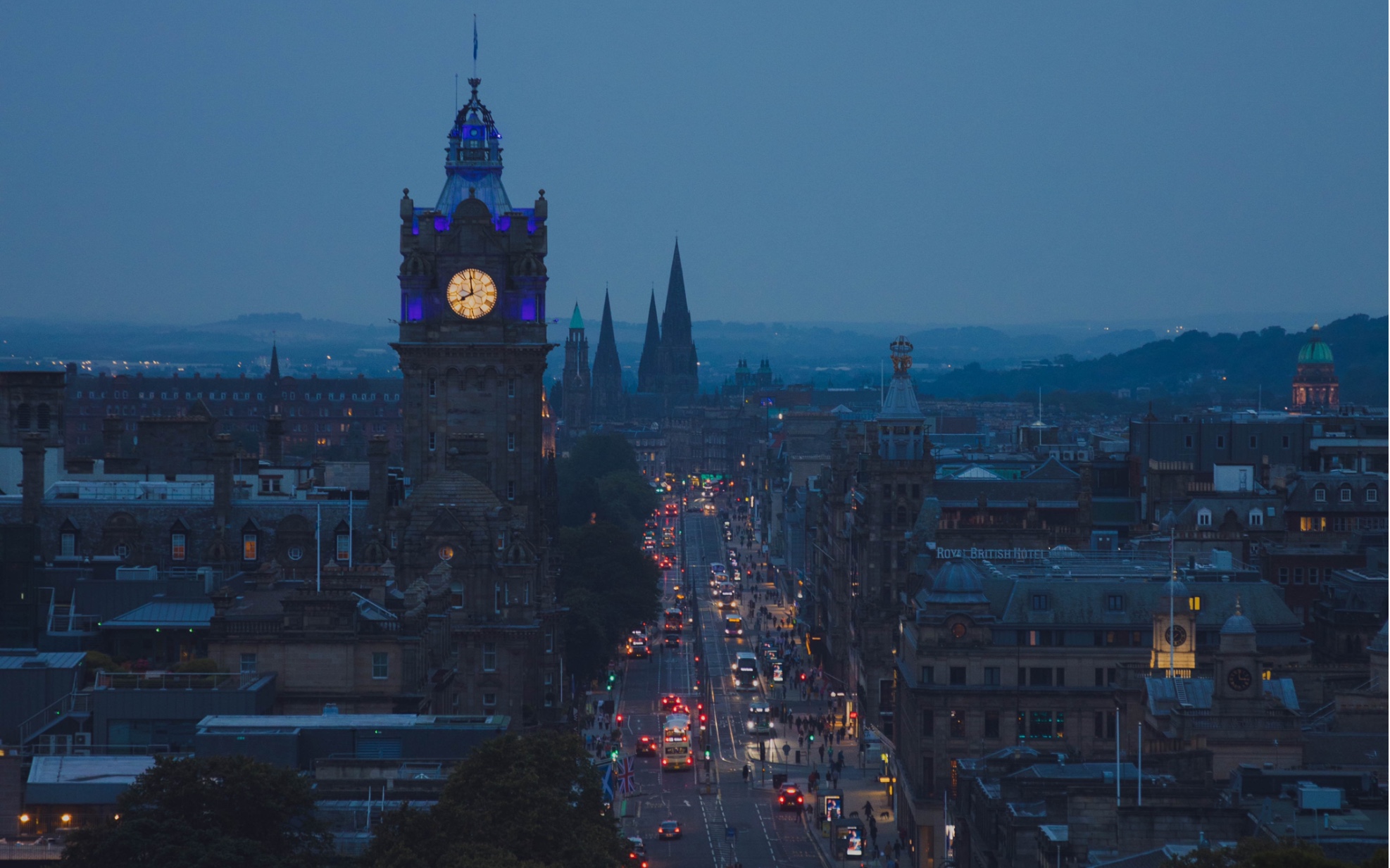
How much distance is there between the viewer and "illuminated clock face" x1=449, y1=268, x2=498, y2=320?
463 ft

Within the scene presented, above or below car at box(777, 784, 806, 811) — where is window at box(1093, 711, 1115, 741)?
above

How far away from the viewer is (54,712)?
94.0m

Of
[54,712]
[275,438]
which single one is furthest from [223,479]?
[54,712]

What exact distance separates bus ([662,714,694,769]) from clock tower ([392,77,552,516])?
1401cm

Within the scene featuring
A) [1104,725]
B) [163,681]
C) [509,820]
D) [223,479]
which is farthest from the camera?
[223,479]

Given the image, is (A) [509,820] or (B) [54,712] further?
(B) [54,712]

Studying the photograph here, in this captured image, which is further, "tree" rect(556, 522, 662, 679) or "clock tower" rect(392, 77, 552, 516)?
"tree" rect(556, 522, 662, 679)

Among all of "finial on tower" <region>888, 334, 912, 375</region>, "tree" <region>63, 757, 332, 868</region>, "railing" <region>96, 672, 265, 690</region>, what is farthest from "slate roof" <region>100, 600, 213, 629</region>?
"finial on tower" <region>888, 334, 912, 375</region>

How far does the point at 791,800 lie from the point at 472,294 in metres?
32.3

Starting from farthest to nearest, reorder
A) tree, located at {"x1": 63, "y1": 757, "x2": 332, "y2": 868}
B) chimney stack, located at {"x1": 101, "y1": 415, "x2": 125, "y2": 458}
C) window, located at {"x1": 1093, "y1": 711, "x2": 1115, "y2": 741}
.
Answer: chimney stack, located at {"x1": 101, "y1": 415, "x2": 125, "y2": 458} < window, located at {"x1": 1093, "y1": 711, "x2": 1115, "y2": 741} < tree, located at {"x1": 63, "y1": 757, "x2": 332, "y2": 868}

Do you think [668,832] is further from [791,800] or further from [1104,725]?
[1104,725]

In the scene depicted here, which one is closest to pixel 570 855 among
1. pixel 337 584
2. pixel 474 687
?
pixel 337 584

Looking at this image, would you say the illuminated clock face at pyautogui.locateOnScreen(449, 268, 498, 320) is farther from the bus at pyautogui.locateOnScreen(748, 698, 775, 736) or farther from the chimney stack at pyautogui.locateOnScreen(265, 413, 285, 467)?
the bus at pyautogui.locateOnScreen(748, 698, 775, 736)

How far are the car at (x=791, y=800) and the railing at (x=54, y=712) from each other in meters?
44.4
